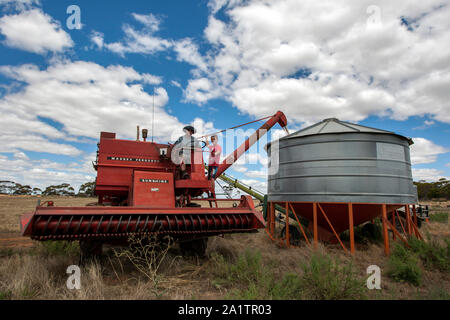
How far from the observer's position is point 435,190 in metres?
53.2

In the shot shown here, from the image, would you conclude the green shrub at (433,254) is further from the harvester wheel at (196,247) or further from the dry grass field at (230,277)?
the harvester wheel at (196,247)

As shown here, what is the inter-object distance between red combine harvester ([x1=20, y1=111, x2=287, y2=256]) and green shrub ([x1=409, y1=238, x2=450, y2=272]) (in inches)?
166

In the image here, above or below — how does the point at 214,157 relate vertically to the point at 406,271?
above

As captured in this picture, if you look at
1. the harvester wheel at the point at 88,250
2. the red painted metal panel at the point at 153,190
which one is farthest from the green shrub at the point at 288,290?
the harvester wheel at the point at 88,250

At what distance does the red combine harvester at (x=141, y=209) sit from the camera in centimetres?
453

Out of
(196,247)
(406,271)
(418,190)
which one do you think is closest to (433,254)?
(406,271)

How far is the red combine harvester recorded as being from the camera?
4.53 m

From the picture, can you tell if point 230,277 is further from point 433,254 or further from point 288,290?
point 433,254

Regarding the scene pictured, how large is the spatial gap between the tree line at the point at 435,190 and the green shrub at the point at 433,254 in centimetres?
5499

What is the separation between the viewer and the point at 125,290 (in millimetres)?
4418

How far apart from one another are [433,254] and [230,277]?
16.9ft

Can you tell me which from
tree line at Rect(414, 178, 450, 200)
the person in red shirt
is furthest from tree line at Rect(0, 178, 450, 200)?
the person in red shirt
